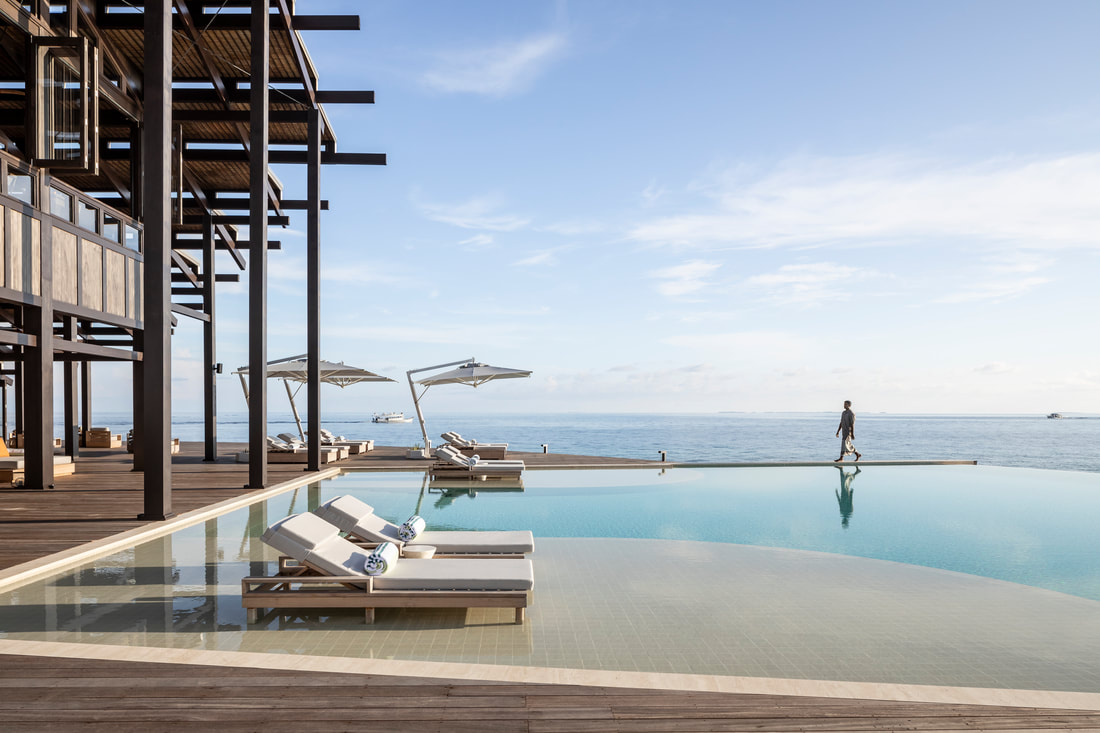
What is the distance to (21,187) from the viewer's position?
9984mm

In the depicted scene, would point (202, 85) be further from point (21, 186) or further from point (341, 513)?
point (341, 513)

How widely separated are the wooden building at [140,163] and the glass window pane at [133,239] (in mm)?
20

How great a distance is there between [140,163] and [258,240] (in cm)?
444

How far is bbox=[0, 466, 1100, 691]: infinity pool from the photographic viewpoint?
13.5 feet

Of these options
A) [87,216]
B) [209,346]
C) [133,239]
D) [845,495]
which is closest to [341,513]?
[845,495]

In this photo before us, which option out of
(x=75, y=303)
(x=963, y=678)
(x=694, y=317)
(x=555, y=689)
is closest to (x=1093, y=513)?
(x=963, y=678)

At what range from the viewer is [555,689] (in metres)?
3.41

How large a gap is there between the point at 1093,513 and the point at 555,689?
33.4 ft

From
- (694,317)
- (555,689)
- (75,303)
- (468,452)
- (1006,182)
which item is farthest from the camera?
(694,317)

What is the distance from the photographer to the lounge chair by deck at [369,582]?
15.2 ft

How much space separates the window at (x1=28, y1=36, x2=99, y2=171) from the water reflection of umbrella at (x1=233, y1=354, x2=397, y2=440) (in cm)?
781

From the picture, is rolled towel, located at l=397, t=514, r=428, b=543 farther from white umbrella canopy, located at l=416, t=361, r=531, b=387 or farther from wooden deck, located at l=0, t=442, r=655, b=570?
white umbrella canopy, located at l=416, t=361, r=531, b=387

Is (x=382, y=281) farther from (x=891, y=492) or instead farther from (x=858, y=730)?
(x=858, y=730)

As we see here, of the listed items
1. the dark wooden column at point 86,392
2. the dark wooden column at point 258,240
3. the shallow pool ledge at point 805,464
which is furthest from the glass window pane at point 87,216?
the dark wooden column at point 86,392
